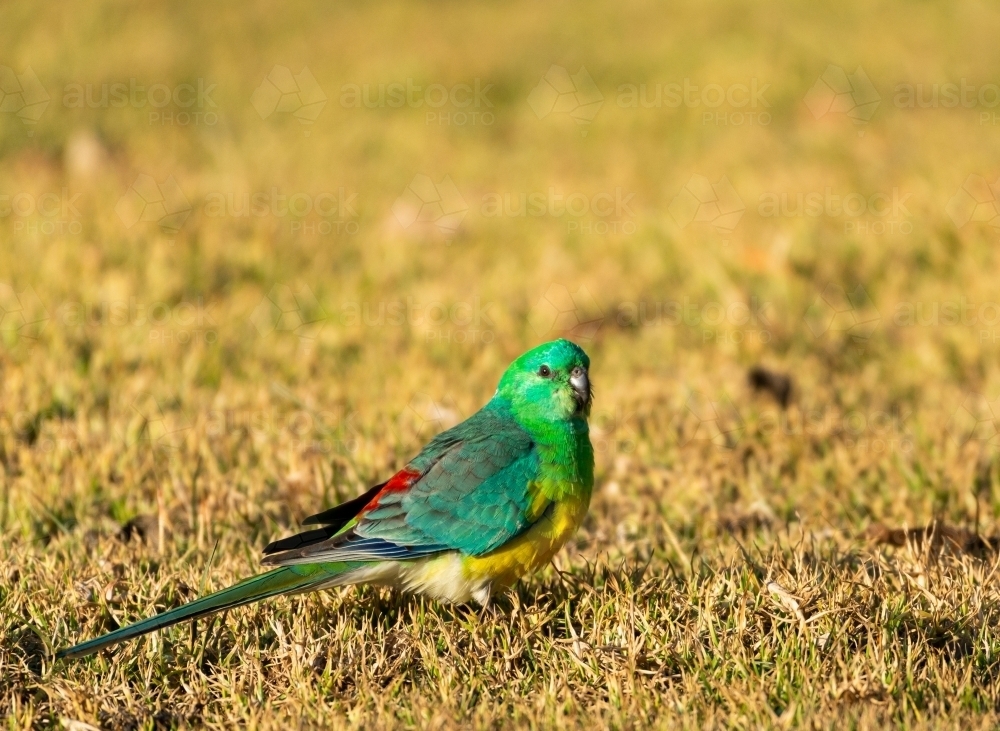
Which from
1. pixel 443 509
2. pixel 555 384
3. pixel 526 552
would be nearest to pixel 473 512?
pixel 443 509

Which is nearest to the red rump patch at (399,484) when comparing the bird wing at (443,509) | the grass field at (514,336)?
the bird wing at (443,509)

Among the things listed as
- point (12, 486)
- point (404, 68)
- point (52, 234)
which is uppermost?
point (404, 68)

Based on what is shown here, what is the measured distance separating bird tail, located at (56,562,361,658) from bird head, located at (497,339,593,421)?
30.7 inches

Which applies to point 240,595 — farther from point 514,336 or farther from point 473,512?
point 514,336

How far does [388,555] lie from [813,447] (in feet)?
7.59

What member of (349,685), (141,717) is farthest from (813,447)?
(141,717)

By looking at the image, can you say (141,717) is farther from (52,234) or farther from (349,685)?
(52,234)

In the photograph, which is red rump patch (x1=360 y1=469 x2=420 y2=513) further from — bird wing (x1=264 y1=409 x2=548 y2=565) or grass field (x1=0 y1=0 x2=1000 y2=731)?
grass field (x1=0 y1=0 x2=1000 y2=731)

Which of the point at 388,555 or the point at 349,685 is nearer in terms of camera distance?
the point at 349,685

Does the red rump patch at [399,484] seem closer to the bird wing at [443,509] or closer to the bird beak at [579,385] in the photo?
the bird wing at [443,509]

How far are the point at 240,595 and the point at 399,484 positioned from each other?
0.64 metres

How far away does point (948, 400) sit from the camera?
5273 millimetres

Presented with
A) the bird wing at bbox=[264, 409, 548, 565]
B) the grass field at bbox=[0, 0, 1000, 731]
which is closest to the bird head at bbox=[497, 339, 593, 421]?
the bird wing at bbox=[264, 409, 548, 565]

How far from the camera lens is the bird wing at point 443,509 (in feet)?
10.5
